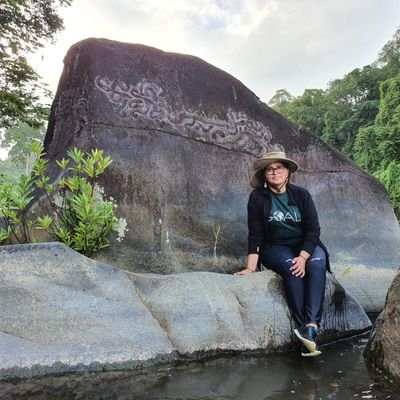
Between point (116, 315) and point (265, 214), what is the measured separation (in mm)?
1546

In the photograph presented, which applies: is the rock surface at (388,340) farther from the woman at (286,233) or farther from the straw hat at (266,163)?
the straw hat at (266,163)

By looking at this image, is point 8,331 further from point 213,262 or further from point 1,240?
point 213,262

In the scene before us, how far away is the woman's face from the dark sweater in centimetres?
12

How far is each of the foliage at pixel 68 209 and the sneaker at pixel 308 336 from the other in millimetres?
1818

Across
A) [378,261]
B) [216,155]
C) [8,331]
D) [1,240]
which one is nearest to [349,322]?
[378,261]

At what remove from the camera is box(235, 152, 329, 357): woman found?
11.2 ft

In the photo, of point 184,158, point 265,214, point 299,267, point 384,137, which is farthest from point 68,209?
point 384,137

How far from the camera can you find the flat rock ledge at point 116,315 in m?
2.63

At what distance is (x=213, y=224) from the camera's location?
188 inches

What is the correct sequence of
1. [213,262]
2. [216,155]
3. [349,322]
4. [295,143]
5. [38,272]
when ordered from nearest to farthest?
[38,272] < [349,322] < [213,262] < [216,155] < [295,143]

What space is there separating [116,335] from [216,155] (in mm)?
2776

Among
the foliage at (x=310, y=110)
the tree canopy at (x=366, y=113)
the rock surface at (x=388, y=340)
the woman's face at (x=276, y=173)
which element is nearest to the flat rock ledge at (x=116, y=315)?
the rock surface at (x=388, y=340)

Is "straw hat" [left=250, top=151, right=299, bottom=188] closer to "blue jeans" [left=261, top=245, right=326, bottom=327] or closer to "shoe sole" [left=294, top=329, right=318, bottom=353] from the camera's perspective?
"blue jeans" [left=261, top=245, right=326, bottom=327]

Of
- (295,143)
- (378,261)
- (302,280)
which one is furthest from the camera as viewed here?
(295,143)
